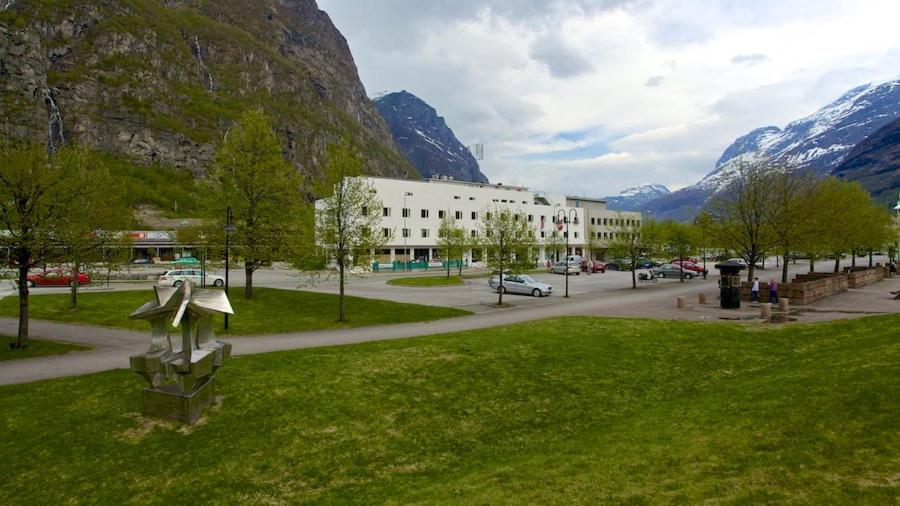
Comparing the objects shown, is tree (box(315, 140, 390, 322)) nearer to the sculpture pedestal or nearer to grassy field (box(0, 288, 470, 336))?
grassy field (box(0, 288, 470, 336))

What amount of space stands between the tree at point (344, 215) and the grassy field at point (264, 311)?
5.41 ft

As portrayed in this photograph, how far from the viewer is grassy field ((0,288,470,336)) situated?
892 inches

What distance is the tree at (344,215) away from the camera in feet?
82.9

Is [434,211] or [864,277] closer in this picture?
[864,277]

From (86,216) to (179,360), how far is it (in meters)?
14.0

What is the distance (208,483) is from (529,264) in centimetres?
2774

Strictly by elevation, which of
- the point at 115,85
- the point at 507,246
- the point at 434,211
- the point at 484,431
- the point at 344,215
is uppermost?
the point at 115,85

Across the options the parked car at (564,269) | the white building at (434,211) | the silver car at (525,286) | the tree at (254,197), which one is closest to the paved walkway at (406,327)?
the silver car at (525,286)

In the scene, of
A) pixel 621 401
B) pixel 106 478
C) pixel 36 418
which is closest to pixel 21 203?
pixel 36 418

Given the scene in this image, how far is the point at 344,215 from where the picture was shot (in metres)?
25.4

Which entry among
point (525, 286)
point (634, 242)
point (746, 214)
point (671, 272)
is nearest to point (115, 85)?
point (525, 286)

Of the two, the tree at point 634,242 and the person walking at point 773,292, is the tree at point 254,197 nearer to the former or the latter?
the person walking at point 773,292

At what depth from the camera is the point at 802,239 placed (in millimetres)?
36594

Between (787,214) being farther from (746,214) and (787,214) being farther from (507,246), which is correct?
(507,246)
